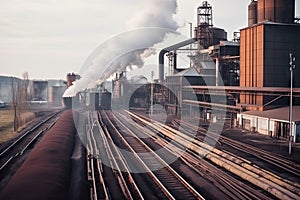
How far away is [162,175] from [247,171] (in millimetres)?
3634

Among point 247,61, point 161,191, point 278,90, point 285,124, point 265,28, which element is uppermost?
point 265,28

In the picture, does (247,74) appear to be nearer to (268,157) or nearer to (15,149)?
(268,157)

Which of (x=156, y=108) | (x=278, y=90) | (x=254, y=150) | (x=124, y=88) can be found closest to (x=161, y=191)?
(x=254, y=150)

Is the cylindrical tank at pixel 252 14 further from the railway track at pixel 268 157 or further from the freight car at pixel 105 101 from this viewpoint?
the railway track at pixel 268 157

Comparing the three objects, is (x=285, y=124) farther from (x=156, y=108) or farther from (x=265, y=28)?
(x=156, y=108)

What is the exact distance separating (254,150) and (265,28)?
16305 millimetres

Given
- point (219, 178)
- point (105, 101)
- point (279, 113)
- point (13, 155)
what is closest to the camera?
point (219, 178)

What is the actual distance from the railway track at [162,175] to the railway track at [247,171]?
2637 millimetres

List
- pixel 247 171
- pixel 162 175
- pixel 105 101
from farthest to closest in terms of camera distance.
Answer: pixel 105 101
pixel 162 175
pixel 247 171

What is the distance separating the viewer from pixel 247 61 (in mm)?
36188

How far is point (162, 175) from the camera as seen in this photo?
53.6 feet

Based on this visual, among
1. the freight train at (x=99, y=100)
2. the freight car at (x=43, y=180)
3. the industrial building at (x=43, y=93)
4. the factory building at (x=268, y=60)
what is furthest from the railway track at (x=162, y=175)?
the industrial building at (x=43, y=93)

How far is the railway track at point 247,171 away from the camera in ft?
42.9

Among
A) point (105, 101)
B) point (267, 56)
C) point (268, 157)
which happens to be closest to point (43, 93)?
point (105, 101)
